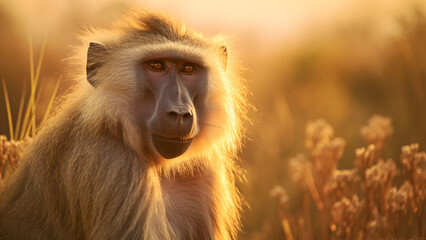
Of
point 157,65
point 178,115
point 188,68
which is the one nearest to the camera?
point 178,115

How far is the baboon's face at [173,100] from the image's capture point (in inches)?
142

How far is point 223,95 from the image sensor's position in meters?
4.22

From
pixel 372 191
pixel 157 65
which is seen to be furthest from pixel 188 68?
pixel 372 191

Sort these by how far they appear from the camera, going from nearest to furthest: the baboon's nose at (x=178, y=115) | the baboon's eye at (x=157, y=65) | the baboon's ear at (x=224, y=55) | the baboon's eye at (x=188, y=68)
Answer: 1. the baboon's nose at (x=178, y=115)
2. the baboon's eye at (x=157, y=65)
3. the baboon's eye at (x=188, y=68)
4. the baboon's ear at (x=224, y=55)

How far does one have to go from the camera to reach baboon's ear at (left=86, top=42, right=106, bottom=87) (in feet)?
13.1

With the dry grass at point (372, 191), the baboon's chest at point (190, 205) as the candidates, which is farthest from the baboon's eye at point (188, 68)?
the dry grass at point (372, 191)

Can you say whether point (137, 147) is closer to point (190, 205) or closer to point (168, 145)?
point (168, 145)

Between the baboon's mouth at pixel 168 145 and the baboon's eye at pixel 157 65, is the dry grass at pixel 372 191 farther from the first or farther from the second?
the baboon's eye at pixel 157 65

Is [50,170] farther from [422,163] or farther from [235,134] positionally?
[422,163]

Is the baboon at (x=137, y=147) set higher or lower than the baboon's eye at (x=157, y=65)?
lower

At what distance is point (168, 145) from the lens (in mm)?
3650

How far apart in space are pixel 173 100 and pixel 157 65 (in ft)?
1.37

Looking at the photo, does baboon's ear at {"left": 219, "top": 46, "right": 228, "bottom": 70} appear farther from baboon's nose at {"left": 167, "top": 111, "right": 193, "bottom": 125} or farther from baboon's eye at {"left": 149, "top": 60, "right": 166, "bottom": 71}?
baboon's nose at {"left": 167, "top": 111, "right": 193, "bottom": 125}

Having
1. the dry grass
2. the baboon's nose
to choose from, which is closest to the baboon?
the baboon's nose
